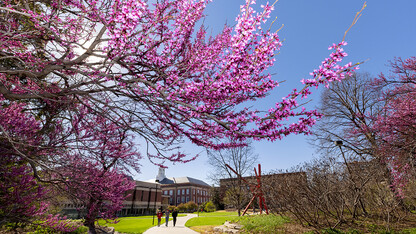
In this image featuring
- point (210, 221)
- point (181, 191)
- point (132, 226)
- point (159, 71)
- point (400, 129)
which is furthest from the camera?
point (181, 191)

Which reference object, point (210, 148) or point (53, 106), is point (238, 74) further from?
point (53, 106)

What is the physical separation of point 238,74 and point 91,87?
10.4 feet

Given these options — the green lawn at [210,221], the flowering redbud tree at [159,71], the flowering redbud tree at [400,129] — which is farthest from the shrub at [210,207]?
the flowering redbud tree at [159,71]

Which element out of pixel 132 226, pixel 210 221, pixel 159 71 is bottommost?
pixel 132 226

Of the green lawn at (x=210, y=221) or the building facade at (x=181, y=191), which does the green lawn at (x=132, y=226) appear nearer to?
the green lawn at (x=210, y=221)

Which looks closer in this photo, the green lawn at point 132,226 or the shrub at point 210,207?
the green lawn at point 132,226

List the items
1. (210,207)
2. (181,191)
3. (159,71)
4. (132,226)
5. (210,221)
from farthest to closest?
(181,191), (210,207), (132,226), (210,221), (159,71)

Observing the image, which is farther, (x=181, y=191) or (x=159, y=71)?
(x=181, y=191)

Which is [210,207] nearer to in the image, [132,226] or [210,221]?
[132,226]

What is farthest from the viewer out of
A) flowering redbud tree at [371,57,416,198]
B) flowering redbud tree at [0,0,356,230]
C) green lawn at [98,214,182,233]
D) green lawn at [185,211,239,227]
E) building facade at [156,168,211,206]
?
building facade at [156,168,211,206]

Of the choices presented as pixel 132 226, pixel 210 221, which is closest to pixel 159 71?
pixel 210 221

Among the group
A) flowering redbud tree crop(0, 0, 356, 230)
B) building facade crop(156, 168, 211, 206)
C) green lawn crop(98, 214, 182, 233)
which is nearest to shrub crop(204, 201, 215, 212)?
green lawn crop(98, 214, 182, 233)

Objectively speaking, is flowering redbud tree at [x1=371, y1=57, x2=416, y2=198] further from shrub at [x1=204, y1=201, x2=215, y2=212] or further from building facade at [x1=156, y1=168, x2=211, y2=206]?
building facade at [x1=156, y1=168, x2=211, y2=206]

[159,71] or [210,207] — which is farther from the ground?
[159,71]
